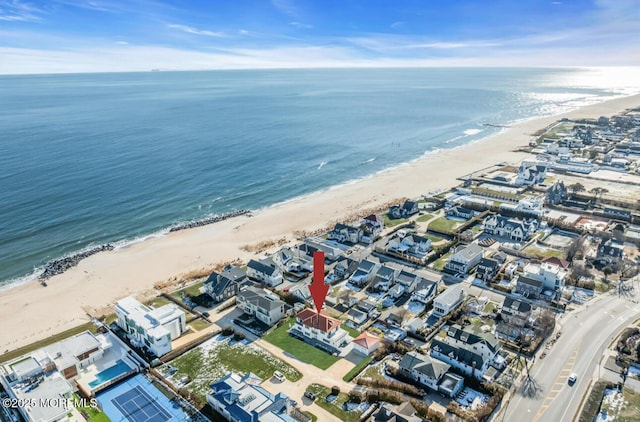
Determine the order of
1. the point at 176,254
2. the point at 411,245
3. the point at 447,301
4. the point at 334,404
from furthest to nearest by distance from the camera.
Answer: the point at 176,254 → the point at 411,245 → the point at 447,301 → the point at 334,404

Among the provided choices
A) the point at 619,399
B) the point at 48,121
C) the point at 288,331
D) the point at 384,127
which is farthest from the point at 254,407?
the point at 48,121

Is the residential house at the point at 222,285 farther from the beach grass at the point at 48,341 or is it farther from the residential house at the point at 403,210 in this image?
the residential house at the point at 403,210

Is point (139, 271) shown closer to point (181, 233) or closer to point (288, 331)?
point (181, 233)

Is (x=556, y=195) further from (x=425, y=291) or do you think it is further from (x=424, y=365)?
(x=424, y=365)

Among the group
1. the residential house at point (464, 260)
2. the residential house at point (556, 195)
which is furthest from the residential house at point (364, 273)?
the residential house at point (556, 195)

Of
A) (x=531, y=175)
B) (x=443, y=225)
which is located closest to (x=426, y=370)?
(x=443, y=225)

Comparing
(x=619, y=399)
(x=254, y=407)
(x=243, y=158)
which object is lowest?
(x=619, y=399)
